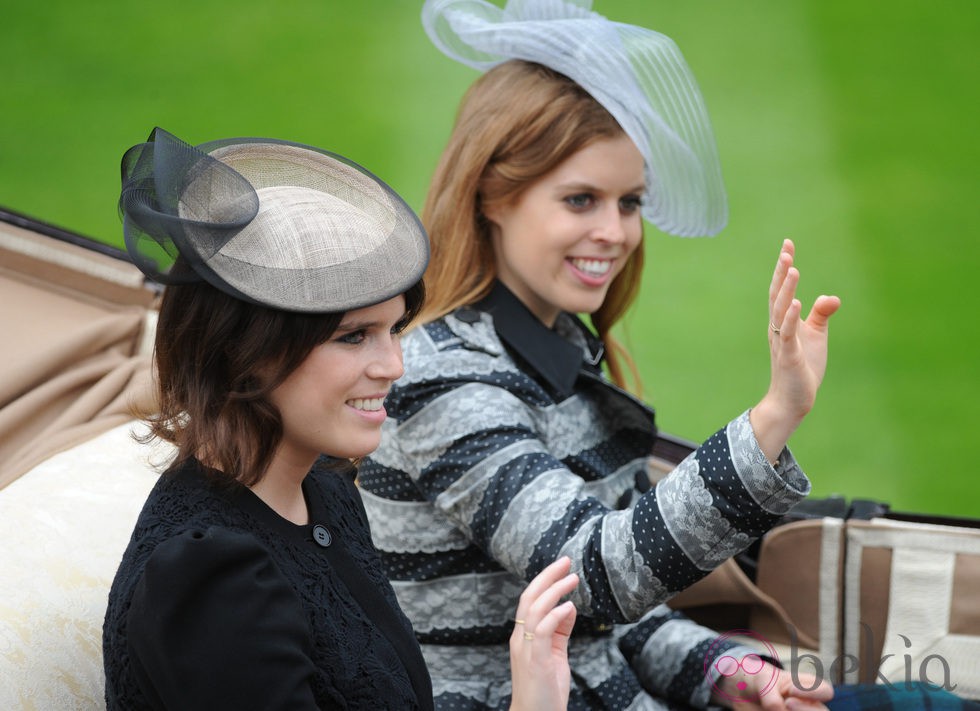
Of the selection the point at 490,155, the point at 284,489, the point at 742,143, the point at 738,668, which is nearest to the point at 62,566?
the point at 284,489

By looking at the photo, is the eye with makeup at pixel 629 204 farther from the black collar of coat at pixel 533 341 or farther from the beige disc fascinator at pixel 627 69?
the black collar of coat at pixel 533 341

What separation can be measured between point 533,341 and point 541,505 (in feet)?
1.09

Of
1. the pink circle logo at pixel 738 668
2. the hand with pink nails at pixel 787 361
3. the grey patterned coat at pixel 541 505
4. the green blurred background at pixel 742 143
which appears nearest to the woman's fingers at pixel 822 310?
the hand with pink nails at pixel 787 361

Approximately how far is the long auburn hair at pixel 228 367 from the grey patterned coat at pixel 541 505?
1.46 feet

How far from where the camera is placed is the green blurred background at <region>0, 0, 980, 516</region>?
4117mm

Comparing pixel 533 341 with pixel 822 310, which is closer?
pixel 822 310

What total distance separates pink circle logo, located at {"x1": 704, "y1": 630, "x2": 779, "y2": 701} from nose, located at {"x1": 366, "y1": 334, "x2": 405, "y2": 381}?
79 centimetres

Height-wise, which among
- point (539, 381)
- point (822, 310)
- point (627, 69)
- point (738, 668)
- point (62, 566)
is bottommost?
point (738, 668)

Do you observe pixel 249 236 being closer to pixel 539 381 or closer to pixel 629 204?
pixel 539 381

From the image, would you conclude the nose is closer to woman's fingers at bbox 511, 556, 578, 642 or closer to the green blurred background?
woman's fingers at bbox 511, 556, 578, 642

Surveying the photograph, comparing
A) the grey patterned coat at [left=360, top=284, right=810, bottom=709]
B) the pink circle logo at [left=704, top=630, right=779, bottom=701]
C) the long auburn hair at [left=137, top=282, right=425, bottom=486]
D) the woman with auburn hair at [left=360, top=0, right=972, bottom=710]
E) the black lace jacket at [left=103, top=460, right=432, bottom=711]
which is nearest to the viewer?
the black lace jacket at [left=103, top=460, right=432, bottom=711]

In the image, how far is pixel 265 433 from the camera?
1.23 m

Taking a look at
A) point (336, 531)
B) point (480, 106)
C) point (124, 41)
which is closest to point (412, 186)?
point (124, 41)

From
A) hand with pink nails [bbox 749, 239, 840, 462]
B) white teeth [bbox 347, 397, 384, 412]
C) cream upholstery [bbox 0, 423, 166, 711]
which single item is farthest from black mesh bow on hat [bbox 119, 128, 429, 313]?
hand with pink nails [bbox 749, 239, 840, 462]
